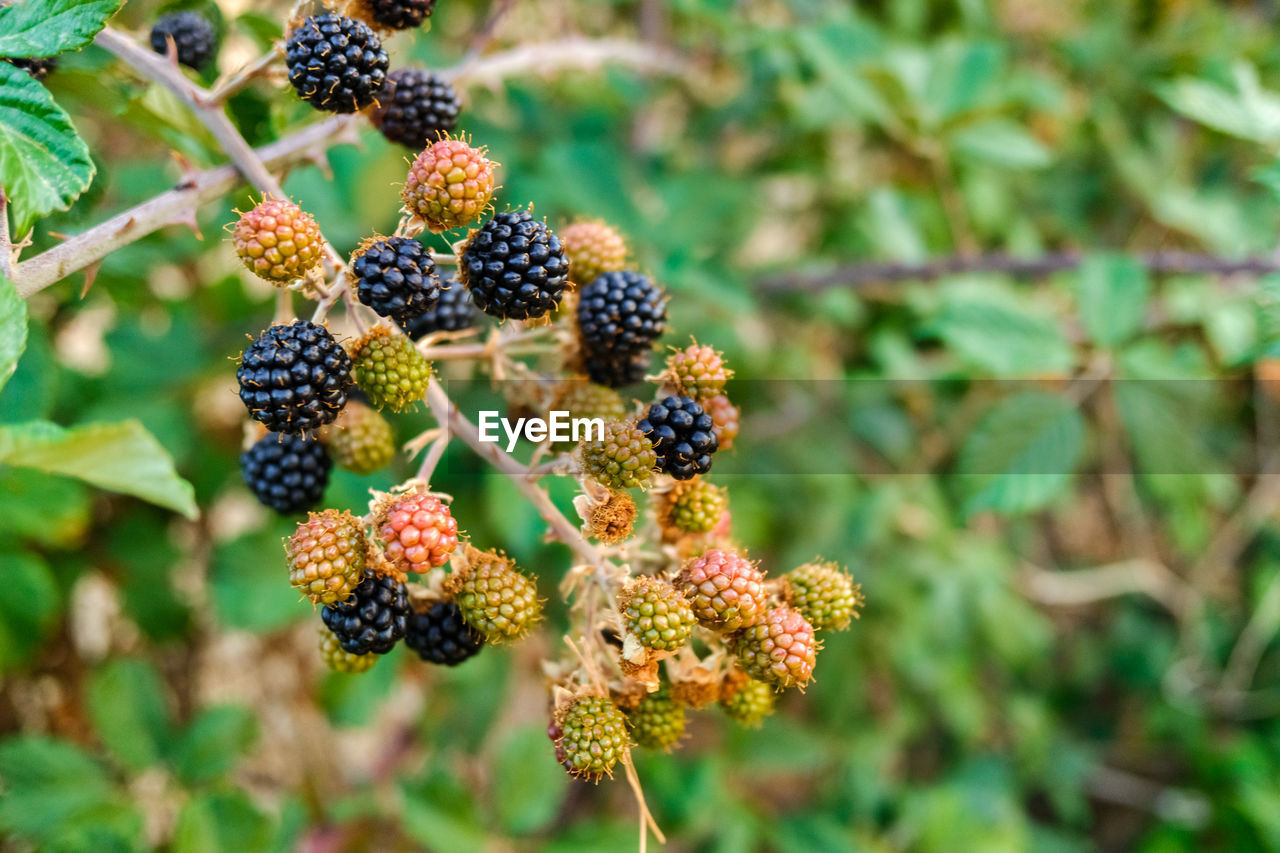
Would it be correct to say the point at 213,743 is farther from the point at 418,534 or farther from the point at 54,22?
the point at 54,22

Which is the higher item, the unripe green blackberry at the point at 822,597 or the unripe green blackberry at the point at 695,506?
the unripe green blackberry at the point at 695,506

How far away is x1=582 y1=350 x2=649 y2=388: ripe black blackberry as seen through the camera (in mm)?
1481

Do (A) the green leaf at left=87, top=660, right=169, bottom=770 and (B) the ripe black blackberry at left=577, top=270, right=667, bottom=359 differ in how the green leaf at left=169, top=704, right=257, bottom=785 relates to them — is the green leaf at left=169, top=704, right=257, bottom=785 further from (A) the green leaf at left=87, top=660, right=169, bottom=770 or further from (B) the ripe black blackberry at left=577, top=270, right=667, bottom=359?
(B) the ripe black blackberry at left=577, top=270, right=667, bottom=359

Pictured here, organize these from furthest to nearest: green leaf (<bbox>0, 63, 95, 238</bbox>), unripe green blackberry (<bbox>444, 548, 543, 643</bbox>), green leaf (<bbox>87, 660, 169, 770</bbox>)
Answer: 1. green leaf (<bbox>87, 660, 169, 770</bbox>)
2. unripe green blackberry (<bbox>444, 548, 543, 643</bbox>)
3. green leaf (<bbox>0, 63, 95, 238</bbox>)

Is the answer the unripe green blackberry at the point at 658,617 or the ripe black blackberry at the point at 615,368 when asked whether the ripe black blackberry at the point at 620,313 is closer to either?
the ripe black blackberry at the point at 615,368

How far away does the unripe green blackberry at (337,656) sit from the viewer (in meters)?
1.31

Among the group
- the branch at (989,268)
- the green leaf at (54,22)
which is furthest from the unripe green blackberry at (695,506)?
the branch at (989,268)

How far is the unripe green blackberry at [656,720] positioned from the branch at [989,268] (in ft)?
6.03

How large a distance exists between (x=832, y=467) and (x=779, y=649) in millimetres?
2038

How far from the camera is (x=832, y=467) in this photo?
3148 mm

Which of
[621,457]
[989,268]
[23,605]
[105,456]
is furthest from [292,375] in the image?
[989,268]

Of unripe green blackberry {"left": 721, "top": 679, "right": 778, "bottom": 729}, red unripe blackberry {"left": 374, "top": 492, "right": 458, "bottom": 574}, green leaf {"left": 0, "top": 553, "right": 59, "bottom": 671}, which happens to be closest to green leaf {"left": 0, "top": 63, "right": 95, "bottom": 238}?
red unripe blackberry {"left": 374, "top": 492, "right": 458, "bottom": 574}

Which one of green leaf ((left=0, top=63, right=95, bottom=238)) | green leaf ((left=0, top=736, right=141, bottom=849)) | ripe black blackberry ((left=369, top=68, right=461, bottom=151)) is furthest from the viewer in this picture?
green leaf ((left=0, top=736, right=141, bottom=849))

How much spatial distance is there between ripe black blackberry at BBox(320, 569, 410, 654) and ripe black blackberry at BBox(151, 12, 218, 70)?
114 centimetres
